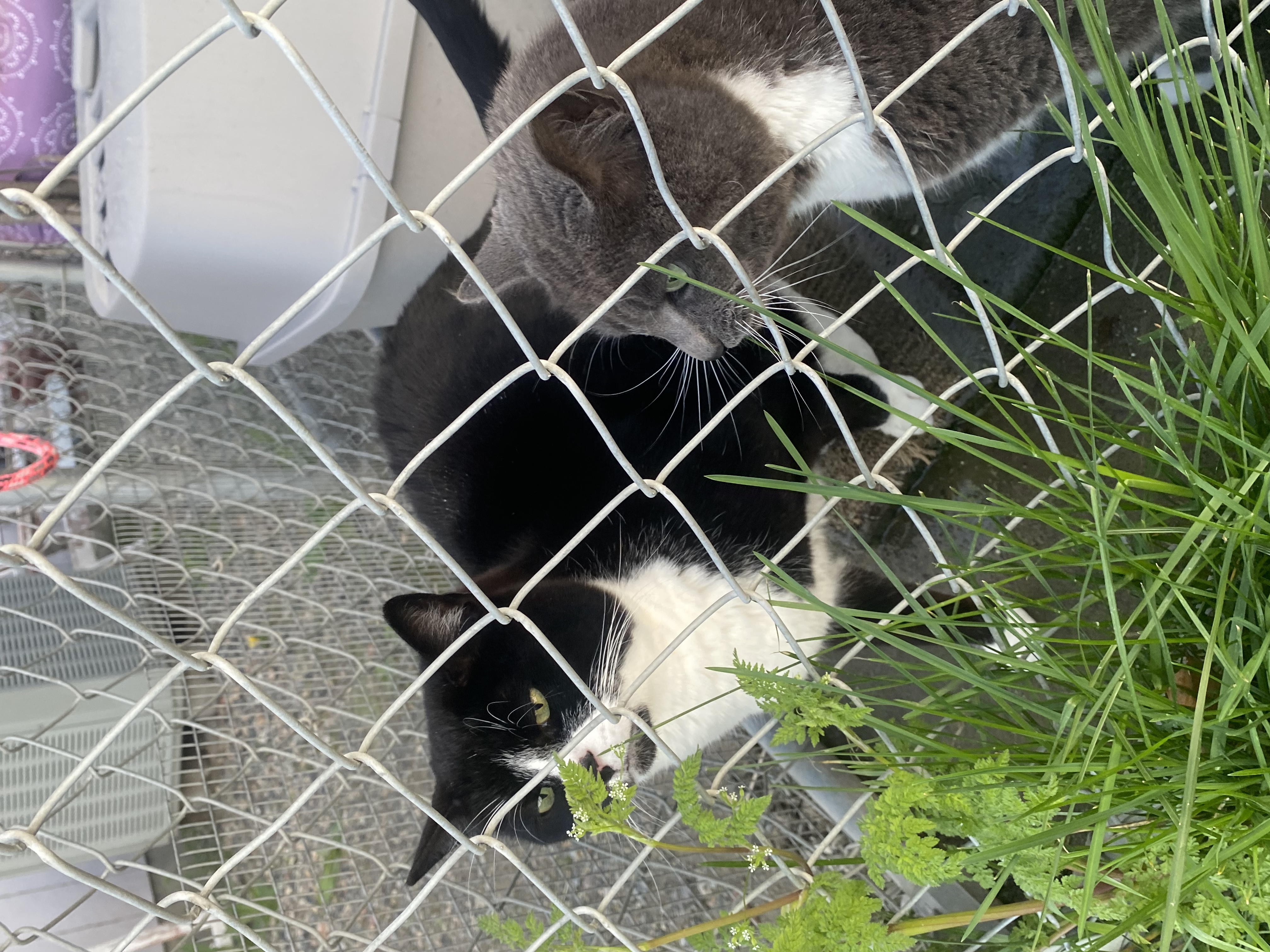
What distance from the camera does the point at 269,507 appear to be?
5.56ft

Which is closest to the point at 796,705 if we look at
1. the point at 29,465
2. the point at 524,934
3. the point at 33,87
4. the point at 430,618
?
the point at 524,934

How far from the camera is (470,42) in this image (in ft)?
4.35

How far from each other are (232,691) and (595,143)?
1.14m

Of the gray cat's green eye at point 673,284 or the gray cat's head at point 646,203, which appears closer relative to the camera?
the gray cat's head at point 646,203

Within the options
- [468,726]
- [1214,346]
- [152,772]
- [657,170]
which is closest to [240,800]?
[152,772]

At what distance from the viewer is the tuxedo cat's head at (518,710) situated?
1.18 meters

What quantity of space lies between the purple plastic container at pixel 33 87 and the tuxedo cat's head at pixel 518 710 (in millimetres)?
1383

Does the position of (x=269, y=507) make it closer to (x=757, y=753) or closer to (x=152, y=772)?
(x=152, y=772)

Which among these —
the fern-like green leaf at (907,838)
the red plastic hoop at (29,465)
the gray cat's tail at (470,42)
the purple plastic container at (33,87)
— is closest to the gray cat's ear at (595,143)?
the gray cat's tail at (470,42)

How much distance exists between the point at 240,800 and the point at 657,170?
1.22 meters

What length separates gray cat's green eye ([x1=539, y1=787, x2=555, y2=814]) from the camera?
3.91ft

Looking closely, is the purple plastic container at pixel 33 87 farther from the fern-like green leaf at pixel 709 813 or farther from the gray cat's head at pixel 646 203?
the fern-like green leaf at pixel 709 813

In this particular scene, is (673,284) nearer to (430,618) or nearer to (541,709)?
(430,618)

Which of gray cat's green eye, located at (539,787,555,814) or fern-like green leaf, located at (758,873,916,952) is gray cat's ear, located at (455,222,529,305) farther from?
fern-like green leaf, located at (758,873,916,952)
